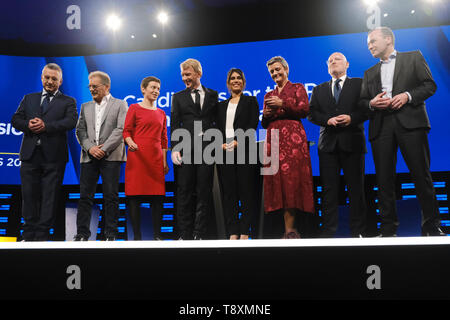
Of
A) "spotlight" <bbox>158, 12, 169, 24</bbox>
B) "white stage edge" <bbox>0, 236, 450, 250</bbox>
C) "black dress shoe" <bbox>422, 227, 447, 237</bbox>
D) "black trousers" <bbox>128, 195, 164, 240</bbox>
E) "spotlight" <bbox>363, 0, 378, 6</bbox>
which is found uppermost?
"spotlight" <bbox>158, 12, 169, 24</bbox>

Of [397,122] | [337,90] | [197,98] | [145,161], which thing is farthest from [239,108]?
[397,122]

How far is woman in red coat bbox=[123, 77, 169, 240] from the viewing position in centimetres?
336

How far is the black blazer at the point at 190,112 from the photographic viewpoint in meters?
3.21

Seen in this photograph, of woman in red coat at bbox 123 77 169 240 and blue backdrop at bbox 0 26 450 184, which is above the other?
blue backdrop at bbox 0 26 450 184

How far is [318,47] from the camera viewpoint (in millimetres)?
4422

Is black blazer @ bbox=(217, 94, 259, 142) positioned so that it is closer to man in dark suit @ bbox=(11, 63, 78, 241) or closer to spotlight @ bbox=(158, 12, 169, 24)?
man in dark suit @ bbox=(11, 63, 78, 241)

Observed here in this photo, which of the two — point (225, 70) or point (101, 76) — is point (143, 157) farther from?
point (225, 70)

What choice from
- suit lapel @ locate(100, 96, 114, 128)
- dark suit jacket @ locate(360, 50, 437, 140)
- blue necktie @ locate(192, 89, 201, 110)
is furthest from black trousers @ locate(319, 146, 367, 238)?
suit lapel @ locate(100, 96, 114, 128)

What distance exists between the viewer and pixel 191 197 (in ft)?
10.4

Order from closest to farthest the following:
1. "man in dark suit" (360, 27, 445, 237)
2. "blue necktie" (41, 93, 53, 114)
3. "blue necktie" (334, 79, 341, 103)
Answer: "man in dark suit" (360, 27, 445, 237)
"blue necktie" (334, 79, 341, 103)
"blue necktie" (41, 93, 53, 114)

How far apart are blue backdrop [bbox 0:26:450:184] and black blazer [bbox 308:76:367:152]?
121 cm
